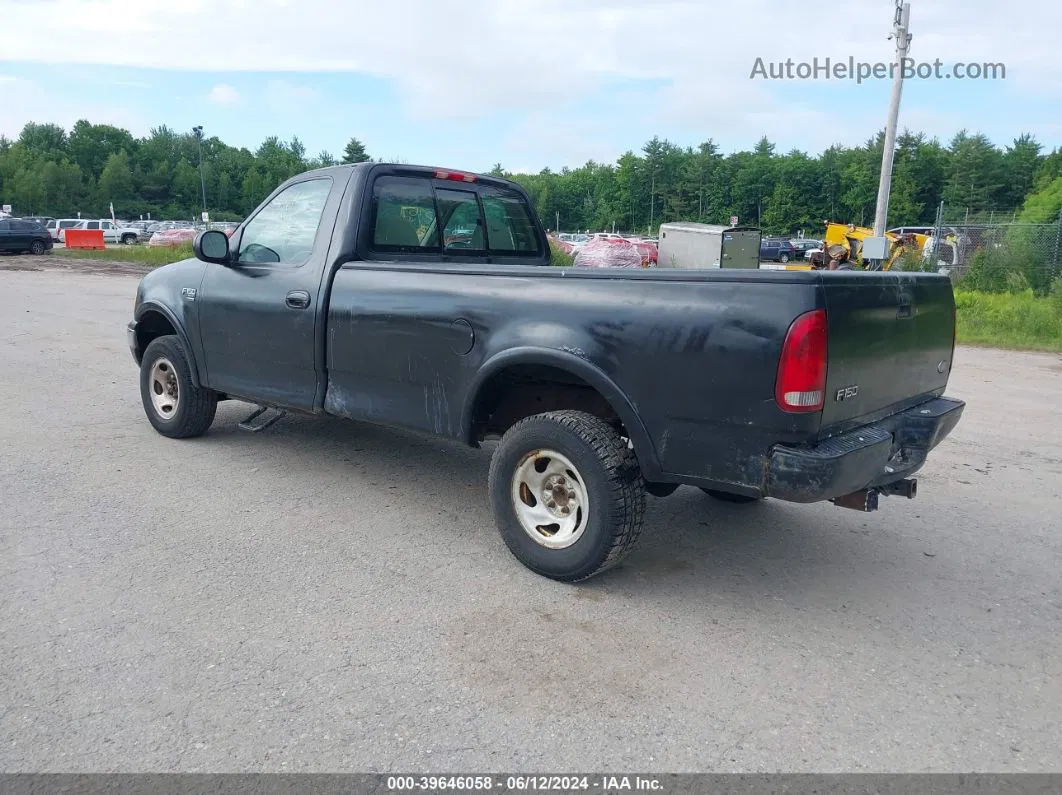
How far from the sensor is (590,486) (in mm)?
3707

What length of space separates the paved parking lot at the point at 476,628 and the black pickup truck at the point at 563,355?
18.5 inches

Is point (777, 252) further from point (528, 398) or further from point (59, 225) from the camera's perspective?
point (528, 398)

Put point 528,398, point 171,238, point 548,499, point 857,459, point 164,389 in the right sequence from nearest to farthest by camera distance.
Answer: point 857,459 → point 548,499 → point 528,398 → point 164,389 → point 171,238

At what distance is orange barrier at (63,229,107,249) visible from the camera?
40906 mm

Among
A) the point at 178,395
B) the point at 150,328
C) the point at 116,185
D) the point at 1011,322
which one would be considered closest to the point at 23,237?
the point at 150,328

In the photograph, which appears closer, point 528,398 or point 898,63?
point 528,398

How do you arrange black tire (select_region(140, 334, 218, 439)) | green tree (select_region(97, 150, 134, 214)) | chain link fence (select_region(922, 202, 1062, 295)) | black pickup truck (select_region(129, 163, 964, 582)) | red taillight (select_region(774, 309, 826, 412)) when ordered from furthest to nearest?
green tree (select_region(97, 150, 134, 214))
chain link fence (select_region(922, 202, 1062, 295))
black tire (select_region(140, 334, 218, 439))
black pickup truck (select_region(129, 163, 964, 582))
red taillight (select_region(774, 309, 826, 412))

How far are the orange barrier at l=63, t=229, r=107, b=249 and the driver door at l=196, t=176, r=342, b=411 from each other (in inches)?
1580

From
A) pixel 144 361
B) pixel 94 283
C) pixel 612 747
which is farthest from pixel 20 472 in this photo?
pixel 94 283

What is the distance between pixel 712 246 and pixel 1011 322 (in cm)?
579

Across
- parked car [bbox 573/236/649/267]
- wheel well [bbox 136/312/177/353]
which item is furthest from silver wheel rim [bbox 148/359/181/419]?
parked car [bbox 573/236/649/267]

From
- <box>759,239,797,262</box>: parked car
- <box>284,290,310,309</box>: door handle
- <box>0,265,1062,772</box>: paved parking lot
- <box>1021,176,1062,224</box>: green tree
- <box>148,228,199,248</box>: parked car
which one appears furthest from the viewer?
<box>1021,176,1062,224</box>: green tree

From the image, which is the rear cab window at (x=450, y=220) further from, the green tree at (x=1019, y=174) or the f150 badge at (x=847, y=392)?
the green tree at (x=1019, y=174)

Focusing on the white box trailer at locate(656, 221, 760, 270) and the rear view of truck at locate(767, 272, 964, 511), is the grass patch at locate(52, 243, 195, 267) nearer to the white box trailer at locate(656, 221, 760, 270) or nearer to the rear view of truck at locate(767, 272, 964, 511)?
the white box trailer at locate(656, 221, 760, 270)
